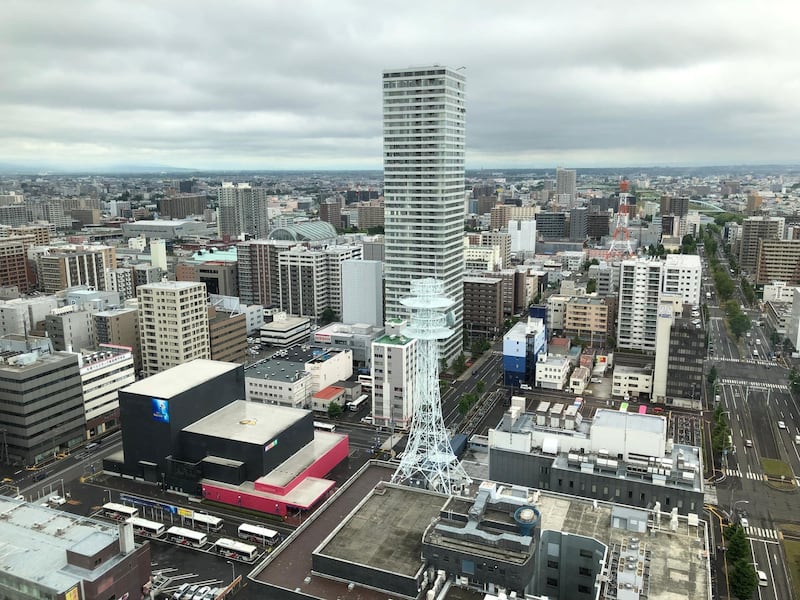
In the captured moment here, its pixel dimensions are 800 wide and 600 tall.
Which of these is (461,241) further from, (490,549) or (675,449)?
(490,549)

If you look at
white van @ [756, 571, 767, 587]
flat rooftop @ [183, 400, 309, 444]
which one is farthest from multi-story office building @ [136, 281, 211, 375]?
white van @ [756, 571, 767, 587]

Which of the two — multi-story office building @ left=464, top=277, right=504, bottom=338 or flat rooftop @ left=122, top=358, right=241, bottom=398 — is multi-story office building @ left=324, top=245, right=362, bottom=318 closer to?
multi-story office building @ left=464, top=277, right=504, bottom=338

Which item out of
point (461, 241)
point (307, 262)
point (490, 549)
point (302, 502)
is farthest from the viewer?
point (307, 262)

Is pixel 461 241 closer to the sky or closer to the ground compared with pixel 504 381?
closer to the sky

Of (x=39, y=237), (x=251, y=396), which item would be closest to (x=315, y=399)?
(x=251, y=396)

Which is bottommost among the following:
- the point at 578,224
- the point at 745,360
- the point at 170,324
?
the point at 745,360

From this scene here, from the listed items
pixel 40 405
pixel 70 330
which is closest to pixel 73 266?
pixel 70 330

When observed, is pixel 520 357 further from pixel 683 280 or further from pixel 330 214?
pixel 330 214
